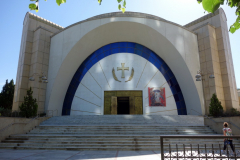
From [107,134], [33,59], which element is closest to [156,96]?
[107,134]

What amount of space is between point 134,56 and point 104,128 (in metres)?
12.4

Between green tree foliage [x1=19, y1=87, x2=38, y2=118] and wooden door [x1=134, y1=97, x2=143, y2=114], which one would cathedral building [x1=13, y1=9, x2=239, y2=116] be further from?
green tree foliage [x1=19, y1=87, x2=38, y2=118]

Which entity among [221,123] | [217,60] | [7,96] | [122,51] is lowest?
[221,123]

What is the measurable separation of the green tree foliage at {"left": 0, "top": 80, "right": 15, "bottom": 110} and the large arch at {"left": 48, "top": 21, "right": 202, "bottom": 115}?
Result: 1218cm

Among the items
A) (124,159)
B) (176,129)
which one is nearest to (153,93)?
(176,129)

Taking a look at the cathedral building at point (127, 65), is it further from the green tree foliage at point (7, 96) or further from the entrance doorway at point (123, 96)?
the green tree foliage at point (7, 96)

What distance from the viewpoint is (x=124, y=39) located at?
69.3 ft

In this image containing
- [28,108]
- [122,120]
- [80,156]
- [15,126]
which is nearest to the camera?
[80,156]

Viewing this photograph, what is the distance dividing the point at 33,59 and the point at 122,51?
31.0 feet

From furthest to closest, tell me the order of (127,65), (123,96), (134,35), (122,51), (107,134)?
1. (122,51)
2. (127,65)
3. (123,96)
4. (134,35)
5. (107,134)

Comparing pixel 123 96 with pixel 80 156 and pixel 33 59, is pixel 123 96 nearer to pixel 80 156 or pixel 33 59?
pixel 33 59

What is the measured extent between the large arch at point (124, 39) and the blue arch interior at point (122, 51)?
475 millimetres

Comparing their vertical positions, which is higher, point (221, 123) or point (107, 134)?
point (221, 123)

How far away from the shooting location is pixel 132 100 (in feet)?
67.2
